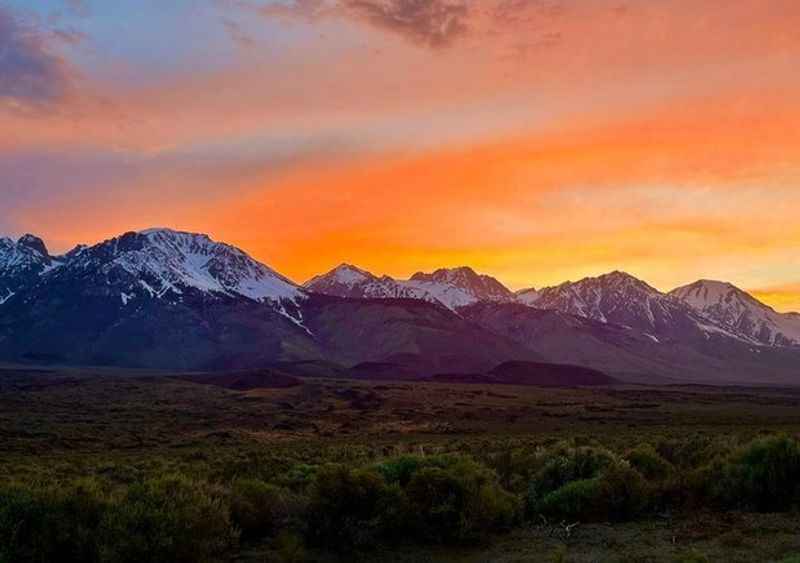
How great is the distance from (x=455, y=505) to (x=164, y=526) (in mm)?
5864

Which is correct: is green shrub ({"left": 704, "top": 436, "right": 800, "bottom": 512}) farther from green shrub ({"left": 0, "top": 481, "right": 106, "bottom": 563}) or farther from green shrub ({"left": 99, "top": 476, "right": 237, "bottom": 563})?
green shrub ({"left": 0, "top": 481, "right": 106, "bottom": 563})

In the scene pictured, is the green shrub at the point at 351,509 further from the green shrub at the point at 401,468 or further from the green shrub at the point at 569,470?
the green shrub at the point at 569,470

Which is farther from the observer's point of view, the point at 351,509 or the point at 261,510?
the point at 261,510

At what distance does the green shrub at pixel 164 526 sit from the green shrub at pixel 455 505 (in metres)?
3.88

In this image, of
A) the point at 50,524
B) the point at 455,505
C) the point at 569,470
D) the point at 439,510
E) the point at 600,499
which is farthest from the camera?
the point at 569,470

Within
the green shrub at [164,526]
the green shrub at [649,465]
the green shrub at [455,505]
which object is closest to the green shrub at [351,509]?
the green shrub at [455,505]

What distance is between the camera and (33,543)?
41.5ft

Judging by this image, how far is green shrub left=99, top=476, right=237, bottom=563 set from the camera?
12.2m

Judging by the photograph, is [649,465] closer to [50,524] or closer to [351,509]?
[351,509]

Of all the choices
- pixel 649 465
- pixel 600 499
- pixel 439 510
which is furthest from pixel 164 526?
pixel 649 465

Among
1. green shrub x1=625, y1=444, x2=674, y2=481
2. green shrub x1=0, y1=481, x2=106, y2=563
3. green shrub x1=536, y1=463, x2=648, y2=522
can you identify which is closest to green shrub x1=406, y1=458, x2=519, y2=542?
green shrub x1=536, y1=463, x2=648, y2=522

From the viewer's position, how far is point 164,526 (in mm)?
12500

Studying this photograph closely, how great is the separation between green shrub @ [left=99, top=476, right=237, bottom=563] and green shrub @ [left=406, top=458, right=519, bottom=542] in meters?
3.88

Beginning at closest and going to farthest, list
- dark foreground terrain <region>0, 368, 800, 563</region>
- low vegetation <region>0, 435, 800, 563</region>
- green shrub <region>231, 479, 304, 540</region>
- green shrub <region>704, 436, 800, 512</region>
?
1. low vegetation <region>0, 435, 800, 563</region>
2. dark foreground terrain <region>0, 368, 800, 563</region>
3. green shrub <region>231, 479, 304, 540</region>
4. green shrub <region>704, 436, 800, 512</region>
